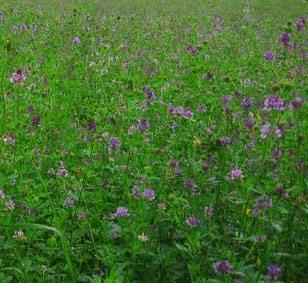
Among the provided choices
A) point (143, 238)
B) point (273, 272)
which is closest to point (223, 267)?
point (273, 272)

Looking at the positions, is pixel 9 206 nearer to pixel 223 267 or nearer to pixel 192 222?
pixel 192 222

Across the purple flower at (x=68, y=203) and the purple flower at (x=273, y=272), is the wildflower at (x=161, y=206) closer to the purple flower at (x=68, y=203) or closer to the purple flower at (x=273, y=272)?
the purple flower at (x=68, y=203)

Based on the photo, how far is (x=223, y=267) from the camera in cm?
248

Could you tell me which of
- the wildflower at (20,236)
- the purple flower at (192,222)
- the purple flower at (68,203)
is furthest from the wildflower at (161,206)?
the wildflower at (20,236)

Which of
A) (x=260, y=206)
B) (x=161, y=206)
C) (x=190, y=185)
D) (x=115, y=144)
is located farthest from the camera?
(x=115, y=144)

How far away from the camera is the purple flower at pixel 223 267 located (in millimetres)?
2473

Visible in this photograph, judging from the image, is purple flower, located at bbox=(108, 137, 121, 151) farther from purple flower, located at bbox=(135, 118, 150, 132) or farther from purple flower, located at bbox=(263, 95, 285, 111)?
purple flower, located at bbox=(263, 95, 285, 111)

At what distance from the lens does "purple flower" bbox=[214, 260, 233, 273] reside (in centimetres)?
247

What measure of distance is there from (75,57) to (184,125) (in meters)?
3.22

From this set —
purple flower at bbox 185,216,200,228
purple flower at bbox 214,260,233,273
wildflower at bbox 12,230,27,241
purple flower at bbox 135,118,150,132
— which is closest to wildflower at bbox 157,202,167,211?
purple flower at bbox 185,216,200,228

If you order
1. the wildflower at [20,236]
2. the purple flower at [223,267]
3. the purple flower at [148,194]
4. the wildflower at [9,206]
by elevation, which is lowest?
the wildflower at [20,236]

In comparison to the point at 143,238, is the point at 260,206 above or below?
above

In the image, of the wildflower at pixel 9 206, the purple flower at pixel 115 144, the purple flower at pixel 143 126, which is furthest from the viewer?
the purple flower at pixel 143 126

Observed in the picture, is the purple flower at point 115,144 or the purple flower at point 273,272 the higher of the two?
the purple flower at point 115,144
